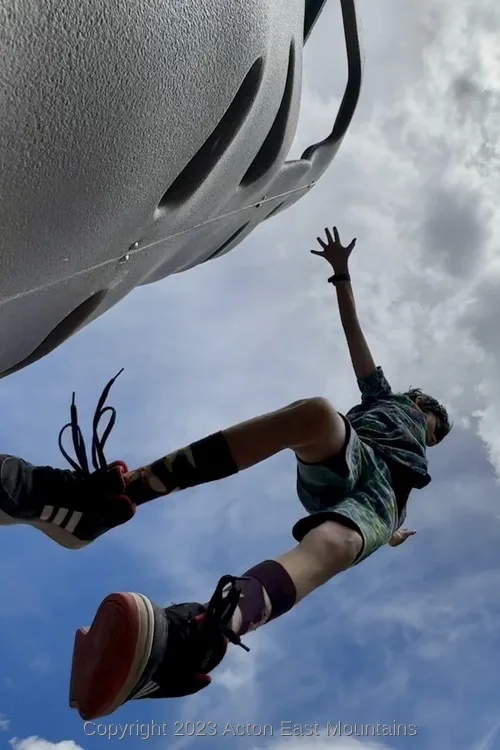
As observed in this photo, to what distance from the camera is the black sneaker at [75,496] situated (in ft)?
5.37

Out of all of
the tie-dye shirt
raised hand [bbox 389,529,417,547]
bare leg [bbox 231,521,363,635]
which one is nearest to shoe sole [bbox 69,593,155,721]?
bare leg [bbox 231,521,363,635]

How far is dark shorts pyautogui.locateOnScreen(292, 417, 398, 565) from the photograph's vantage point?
5.94 ft

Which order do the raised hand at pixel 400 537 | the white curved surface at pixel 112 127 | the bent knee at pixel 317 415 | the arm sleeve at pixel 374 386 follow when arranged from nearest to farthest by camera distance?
1. the white curved surface at pixel 112 127
2. the bent knee at pixel 317 415
3. the arm sleeve at pixel 374 386
4. the raised hand at pixel 400 537

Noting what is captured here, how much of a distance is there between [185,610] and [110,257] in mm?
778

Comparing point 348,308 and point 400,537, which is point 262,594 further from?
point 348,308

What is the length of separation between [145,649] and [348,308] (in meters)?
1.90

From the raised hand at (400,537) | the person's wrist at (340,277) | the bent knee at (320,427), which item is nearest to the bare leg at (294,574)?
the bent knee at (320,427)

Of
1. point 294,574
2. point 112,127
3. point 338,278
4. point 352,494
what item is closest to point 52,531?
point 294,574

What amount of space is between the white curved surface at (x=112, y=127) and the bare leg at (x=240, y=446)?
1.62 ft

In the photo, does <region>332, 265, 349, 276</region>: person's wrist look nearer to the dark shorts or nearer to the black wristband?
the black wristband

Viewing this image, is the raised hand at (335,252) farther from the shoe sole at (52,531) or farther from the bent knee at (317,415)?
the shoe sole at (52,531)

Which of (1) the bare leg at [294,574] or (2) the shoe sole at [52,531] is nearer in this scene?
(1) the bare leg at [294,574]

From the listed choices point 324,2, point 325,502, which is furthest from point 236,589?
point 324,2

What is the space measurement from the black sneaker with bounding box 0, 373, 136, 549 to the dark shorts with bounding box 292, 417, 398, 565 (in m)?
0.50
